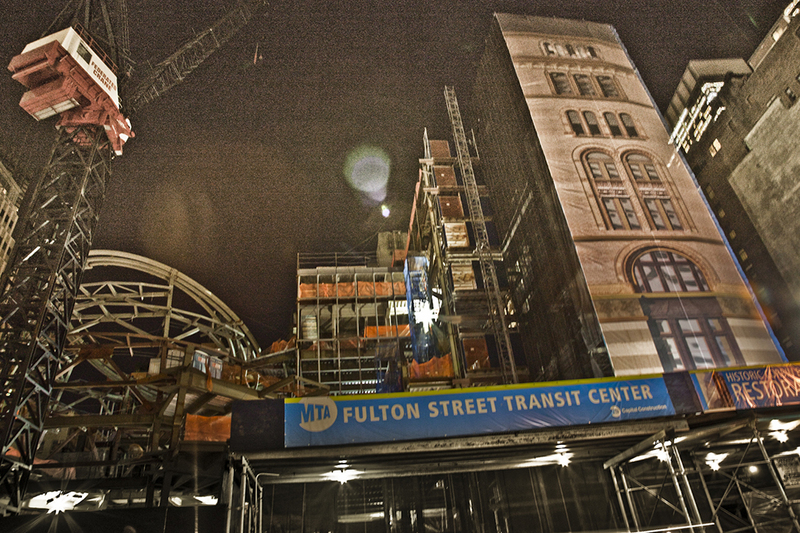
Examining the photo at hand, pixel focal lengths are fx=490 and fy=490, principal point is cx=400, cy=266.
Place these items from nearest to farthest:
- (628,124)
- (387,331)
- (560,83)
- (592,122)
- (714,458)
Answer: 1. (714,458)
2. (592,122)
3. (628,124)
4. (560,83)
5. (387,331)

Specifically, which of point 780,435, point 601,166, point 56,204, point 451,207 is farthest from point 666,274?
point 56,204

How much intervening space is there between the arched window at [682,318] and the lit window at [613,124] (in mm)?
6422

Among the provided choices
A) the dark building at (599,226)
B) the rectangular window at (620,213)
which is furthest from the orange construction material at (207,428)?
the rectangular window at (620,213)

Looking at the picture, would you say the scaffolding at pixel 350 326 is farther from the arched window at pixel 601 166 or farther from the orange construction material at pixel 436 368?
the arched window at pixel 601 166

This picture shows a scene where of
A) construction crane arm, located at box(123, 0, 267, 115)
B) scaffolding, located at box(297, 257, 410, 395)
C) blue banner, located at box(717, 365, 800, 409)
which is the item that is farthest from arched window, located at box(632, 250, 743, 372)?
construction crane arm, located at box(123, 0, 267, 115)

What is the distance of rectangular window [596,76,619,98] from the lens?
79.4 ft

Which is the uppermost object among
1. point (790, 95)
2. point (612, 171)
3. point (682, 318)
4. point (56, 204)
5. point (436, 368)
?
point (790, 95)

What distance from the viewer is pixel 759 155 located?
33344 millimetres

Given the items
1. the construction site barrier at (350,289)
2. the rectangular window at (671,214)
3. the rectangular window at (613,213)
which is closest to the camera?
the rectangular window at (613,213)

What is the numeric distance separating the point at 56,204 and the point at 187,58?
18.3m

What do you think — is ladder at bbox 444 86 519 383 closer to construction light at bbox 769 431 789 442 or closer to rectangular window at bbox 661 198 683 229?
rectangular window at bbox 661 198 683 229

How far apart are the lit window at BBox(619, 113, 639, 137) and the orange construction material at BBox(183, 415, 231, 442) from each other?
2128 centimetres

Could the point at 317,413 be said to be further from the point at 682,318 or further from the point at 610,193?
the point at 610,193

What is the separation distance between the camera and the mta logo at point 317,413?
10.8m
